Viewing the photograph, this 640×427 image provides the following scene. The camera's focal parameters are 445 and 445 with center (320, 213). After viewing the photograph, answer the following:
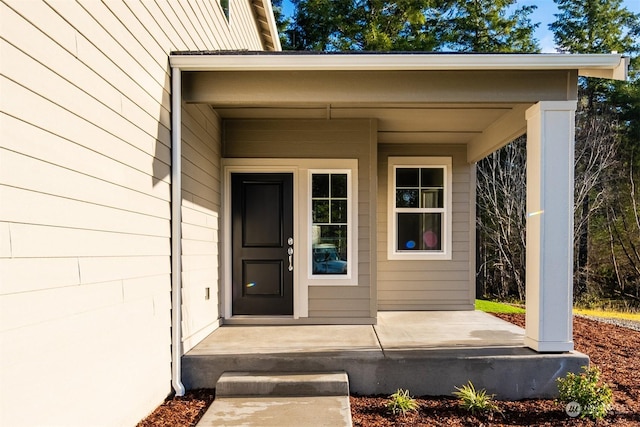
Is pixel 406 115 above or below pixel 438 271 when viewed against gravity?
above

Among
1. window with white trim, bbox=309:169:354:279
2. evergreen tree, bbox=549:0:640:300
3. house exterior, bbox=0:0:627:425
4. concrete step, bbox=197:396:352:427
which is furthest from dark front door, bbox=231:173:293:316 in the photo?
evergreen tree, bbox=549:0:640:300

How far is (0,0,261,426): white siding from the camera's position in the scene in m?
1.98

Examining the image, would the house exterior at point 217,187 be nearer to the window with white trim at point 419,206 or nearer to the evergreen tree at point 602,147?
the window with white trim at point 419,206

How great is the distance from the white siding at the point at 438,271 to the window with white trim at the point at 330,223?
4.08 ft

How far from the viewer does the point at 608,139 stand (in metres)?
12.0

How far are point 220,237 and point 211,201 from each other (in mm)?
528

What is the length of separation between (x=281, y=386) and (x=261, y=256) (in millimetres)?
2005

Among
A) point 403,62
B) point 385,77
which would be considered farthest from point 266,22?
point 403,62

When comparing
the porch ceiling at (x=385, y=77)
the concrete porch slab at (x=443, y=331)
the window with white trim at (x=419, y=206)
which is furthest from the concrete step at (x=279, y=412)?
the window with white trim at (x=419, y=206)

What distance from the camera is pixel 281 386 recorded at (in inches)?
146

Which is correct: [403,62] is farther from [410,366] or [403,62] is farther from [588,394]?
[588,394]

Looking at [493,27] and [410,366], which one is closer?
[410,366]

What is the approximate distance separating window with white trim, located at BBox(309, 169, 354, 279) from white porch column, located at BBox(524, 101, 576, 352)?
2.20 metres

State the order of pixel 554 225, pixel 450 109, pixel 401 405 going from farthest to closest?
1. pixel 450 109
2. pixel 554 225
3. pixel 401 405
